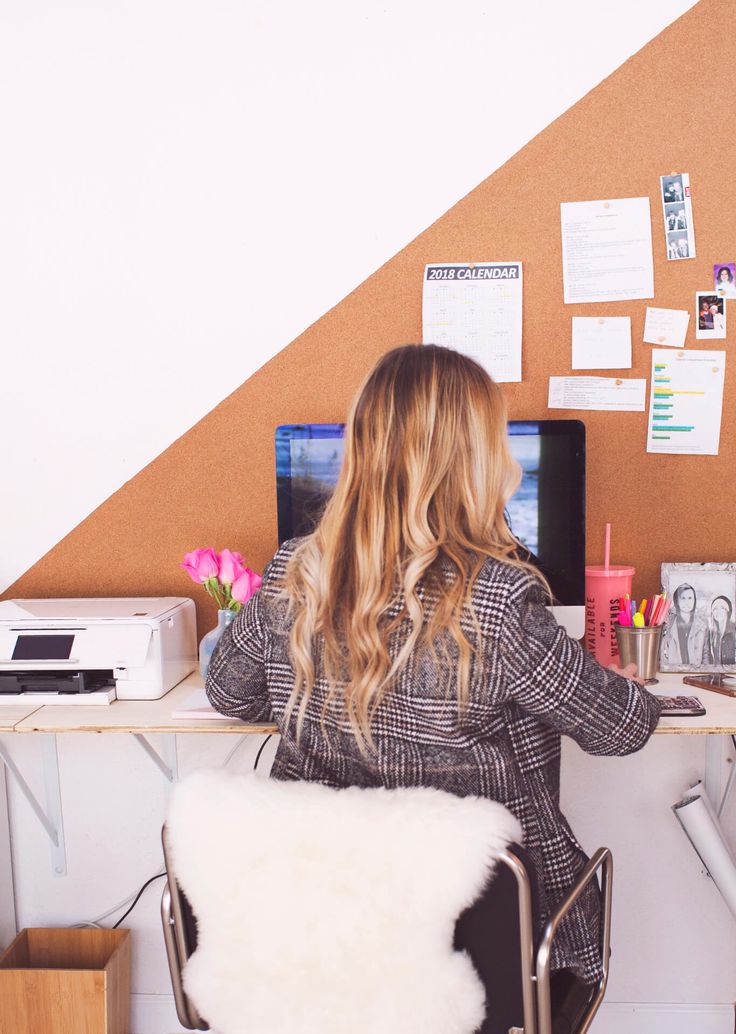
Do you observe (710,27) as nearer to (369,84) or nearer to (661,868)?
(369,84)

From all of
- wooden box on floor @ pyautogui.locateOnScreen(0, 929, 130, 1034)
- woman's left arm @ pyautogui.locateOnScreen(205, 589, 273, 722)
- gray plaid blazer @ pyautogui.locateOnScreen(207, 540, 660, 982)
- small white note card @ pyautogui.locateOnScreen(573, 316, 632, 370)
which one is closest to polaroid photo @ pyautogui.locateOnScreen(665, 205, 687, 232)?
small white note card @ pyautogui.locateOnScreen(573, 316, 632, 370)

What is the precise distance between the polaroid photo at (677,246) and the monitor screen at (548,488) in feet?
1.84

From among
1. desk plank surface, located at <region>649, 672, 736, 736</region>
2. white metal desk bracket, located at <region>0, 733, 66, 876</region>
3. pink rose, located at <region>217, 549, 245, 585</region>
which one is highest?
pink rose, located at <region>217, 549, 245, 585</region>

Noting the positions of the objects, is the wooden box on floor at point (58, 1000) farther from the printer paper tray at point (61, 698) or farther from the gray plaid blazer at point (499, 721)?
the gray plaid blazer at point (499, 721)

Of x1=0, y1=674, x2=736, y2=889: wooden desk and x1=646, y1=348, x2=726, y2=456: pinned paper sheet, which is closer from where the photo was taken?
x1=0, y1=674, x2=736, y2=889: wooden desk

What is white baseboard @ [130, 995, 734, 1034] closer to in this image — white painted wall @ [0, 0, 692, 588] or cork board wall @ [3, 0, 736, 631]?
cork board wall @ [3, 0, 736, 631]

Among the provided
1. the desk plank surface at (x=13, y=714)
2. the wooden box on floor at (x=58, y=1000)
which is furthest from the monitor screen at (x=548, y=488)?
the wooden box on floor at (x=58, y=1000)

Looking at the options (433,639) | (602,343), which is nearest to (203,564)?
(433,639)

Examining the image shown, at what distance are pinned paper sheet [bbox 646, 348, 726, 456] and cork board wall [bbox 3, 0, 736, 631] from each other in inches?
1.1

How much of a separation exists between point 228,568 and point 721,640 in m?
1.07

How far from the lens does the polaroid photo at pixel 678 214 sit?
75.9 inches

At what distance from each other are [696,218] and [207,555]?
1.31 meters

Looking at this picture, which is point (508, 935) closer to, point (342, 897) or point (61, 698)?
point (342, 897)

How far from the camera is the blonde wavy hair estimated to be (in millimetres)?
1124
